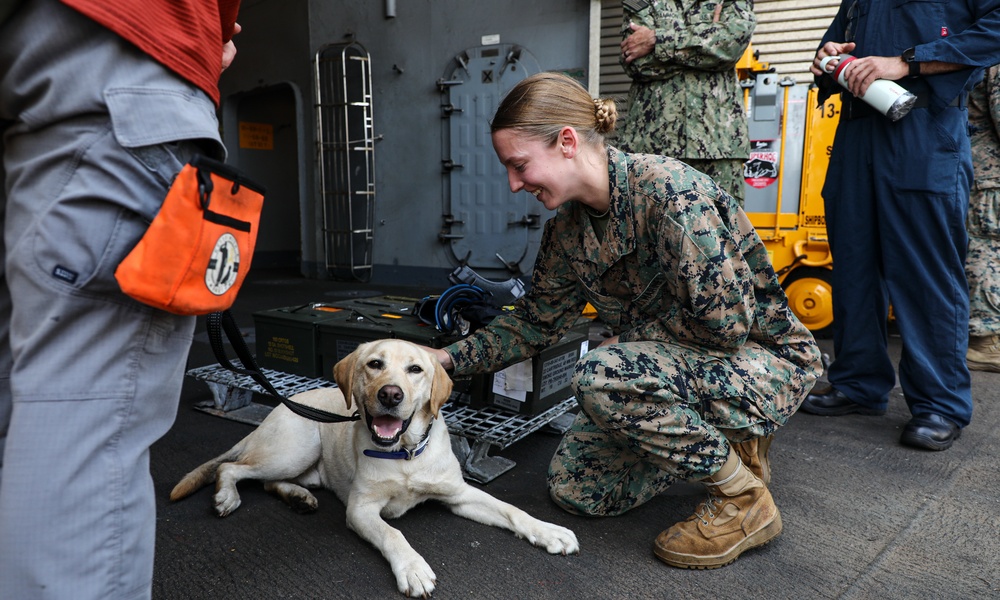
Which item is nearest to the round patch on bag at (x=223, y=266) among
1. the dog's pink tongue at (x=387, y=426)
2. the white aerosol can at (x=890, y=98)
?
the dog's pink tongue at (x=387, y=426)

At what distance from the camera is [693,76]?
3396mm

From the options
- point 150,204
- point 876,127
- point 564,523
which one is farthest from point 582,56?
point 150,204

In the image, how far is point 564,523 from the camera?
7.08 ft

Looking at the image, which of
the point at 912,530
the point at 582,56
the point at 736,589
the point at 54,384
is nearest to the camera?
the point at 54,384

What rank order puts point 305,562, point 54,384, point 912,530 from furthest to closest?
1. point 912,530
2. point 305,562
3. point 54,384

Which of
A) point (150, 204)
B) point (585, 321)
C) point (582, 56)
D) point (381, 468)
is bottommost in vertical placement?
point (381, 468)

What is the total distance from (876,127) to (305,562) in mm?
2846

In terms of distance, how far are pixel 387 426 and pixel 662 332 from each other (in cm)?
90

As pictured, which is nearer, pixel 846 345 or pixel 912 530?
pixel 912 530

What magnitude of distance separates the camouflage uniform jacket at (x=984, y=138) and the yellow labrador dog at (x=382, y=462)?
12.0 ft

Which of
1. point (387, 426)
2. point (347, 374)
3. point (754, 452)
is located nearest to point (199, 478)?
point (347, 374)

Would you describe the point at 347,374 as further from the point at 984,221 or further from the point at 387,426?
the point at 984,221

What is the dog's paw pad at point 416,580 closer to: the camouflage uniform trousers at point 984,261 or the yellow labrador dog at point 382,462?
the yellow labrador dog at point 382,462

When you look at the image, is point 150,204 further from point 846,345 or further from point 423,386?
point 846,345
